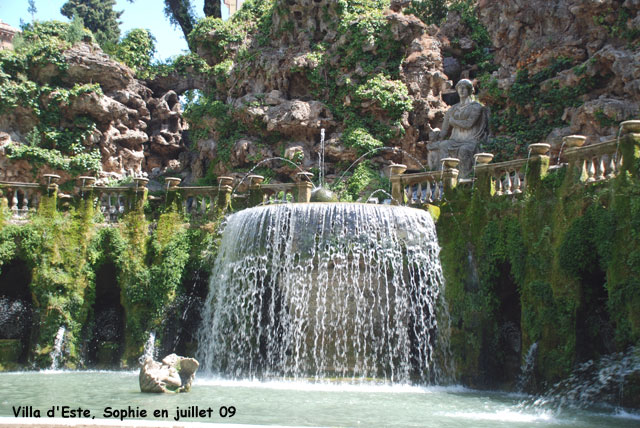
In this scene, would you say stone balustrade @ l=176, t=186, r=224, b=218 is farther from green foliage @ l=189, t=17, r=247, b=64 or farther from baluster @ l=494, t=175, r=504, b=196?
green foliage @ l=189, t=17, r=247, b=64

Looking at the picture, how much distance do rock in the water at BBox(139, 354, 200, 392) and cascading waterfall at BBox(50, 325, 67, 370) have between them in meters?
5.29

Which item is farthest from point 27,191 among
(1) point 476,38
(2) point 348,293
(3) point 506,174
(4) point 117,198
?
(1) point 476,38

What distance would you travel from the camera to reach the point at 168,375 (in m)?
A: 10.9

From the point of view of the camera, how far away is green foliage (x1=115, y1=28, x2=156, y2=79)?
29.2m

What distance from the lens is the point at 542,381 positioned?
12.0 metres

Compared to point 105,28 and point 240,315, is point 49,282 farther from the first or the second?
point 105,28

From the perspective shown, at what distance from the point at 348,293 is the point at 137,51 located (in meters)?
20.0

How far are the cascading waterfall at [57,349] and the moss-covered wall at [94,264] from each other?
90 mm

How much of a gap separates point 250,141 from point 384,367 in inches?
511

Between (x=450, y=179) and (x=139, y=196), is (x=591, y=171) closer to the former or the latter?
(x=450, y=179)

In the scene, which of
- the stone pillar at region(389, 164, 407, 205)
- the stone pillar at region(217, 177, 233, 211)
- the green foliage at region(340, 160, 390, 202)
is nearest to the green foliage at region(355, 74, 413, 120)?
the green foliage at region(340, 160, 390, 202)

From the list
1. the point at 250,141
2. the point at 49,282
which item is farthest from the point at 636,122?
the point at 250,141

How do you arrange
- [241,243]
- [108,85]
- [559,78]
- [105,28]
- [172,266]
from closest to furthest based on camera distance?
[241,243] < [172,266] < [559,78] < [108,85] < [105,28]

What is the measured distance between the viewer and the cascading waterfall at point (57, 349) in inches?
597
